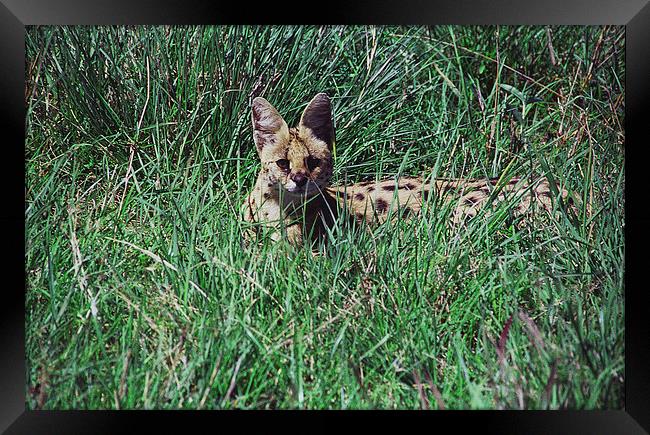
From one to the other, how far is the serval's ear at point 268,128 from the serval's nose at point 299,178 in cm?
21

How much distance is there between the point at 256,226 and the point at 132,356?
886mm

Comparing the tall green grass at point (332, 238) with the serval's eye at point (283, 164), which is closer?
the tall green grass at point (332, 238)

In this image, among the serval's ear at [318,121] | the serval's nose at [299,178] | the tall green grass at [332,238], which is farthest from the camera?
the serval's ear at [318,121]

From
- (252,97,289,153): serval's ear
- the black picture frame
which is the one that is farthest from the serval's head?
the black picture frame

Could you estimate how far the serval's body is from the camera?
4254 millimetres

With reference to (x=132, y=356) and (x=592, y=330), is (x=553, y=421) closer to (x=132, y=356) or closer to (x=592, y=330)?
(x=592, y=330)

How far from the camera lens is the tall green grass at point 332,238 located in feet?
12.0

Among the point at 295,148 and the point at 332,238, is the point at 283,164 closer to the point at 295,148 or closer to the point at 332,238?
the point at 295,148

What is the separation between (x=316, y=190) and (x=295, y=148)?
0.23m

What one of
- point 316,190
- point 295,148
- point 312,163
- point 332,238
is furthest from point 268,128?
point 332,238

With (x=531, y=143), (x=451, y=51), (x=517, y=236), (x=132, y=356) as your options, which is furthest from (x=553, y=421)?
(x=451, y=51)

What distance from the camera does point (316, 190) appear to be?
4309 mm
